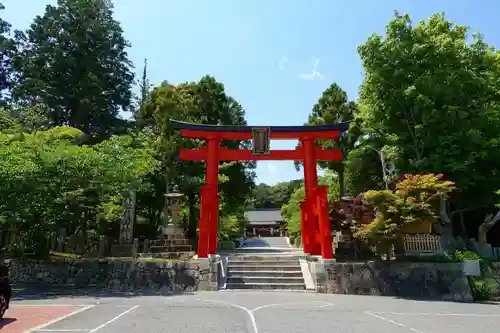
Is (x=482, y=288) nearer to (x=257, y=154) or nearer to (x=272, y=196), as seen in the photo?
(x=257, y=154)

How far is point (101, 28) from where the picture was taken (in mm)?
29609

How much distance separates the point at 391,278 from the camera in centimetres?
1330

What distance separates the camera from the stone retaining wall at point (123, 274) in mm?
13438

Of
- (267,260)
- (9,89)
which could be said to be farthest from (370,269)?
(9,89)

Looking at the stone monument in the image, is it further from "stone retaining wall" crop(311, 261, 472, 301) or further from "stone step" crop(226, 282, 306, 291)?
"stone retaining wall" crop(311, 261, 472, 301)

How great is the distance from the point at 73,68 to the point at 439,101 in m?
24.8

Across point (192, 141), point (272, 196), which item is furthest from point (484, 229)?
point (272, 196)

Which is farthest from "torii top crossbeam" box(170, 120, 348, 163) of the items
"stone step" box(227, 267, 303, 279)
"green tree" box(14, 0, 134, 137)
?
"green tree" box(14, 0, 134, 137)

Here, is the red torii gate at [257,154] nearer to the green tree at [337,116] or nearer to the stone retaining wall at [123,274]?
the stone retaining wall at [123,274]

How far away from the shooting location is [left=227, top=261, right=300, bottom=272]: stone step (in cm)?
1445

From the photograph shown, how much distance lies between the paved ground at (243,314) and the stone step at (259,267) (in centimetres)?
230

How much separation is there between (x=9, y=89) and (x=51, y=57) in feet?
20.4

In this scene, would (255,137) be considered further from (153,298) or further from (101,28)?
(101,28)

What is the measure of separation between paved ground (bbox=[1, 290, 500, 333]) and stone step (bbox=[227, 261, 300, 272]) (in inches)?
90.6
